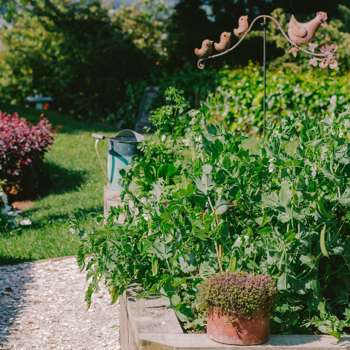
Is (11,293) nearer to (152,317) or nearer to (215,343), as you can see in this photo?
(152,317)

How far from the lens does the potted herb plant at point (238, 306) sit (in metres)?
3.04

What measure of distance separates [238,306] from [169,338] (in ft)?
1.12

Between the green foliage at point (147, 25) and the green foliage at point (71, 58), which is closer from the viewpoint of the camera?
the green foliage at point (71, 58)

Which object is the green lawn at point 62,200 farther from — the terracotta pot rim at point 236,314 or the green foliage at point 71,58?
the green foliage at point 71,58

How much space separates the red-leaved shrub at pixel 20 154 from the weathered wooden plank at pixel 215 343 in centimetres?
661

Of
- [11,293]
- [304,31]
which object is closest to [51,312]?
[11,293]

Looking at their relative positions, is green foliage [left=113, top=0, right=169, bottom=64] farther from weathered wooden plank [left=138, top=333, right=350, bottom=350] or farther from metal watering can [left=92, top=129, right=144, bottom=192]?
weathered wooden plank [left=138, top=333, right=350, bottom=350]

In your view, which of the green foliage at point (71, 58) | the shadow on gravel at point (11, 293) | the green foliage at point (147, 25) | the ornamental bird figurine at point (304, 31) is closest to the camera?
the ornamental bird figurine at point (304, 31)

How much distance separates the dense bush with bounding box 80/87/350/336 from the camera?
132 inches

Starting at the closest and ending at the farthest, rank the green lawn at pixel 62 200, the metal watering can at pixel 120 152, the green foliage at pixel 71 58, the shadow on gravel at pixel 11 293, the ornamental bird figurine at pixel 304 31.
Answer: the ornamental bird figurine at pixel 304 31
the shadow on gravel at pixel 11 293
the metal watering can at pixel 120 152
the green lawn at pixel 62 200
the green foliage at pixel 71 58

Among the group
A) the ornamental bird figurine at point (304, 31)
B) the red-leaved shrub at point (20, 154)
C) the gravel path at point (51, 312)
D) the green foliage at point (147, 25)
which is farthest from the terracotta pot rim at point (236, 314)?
the green foliage at point (147, 25)

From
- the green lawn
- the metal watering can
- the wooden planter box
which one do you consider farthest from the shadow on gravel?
the wooden planter box

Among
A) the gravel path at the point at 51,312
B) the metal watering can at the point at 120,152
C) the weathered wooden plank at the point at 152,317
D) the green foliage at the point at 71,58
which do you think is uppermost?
the green foliage at the point at 71,58

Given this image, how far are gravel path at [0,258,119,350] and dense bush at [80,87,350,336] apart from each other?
86cm
